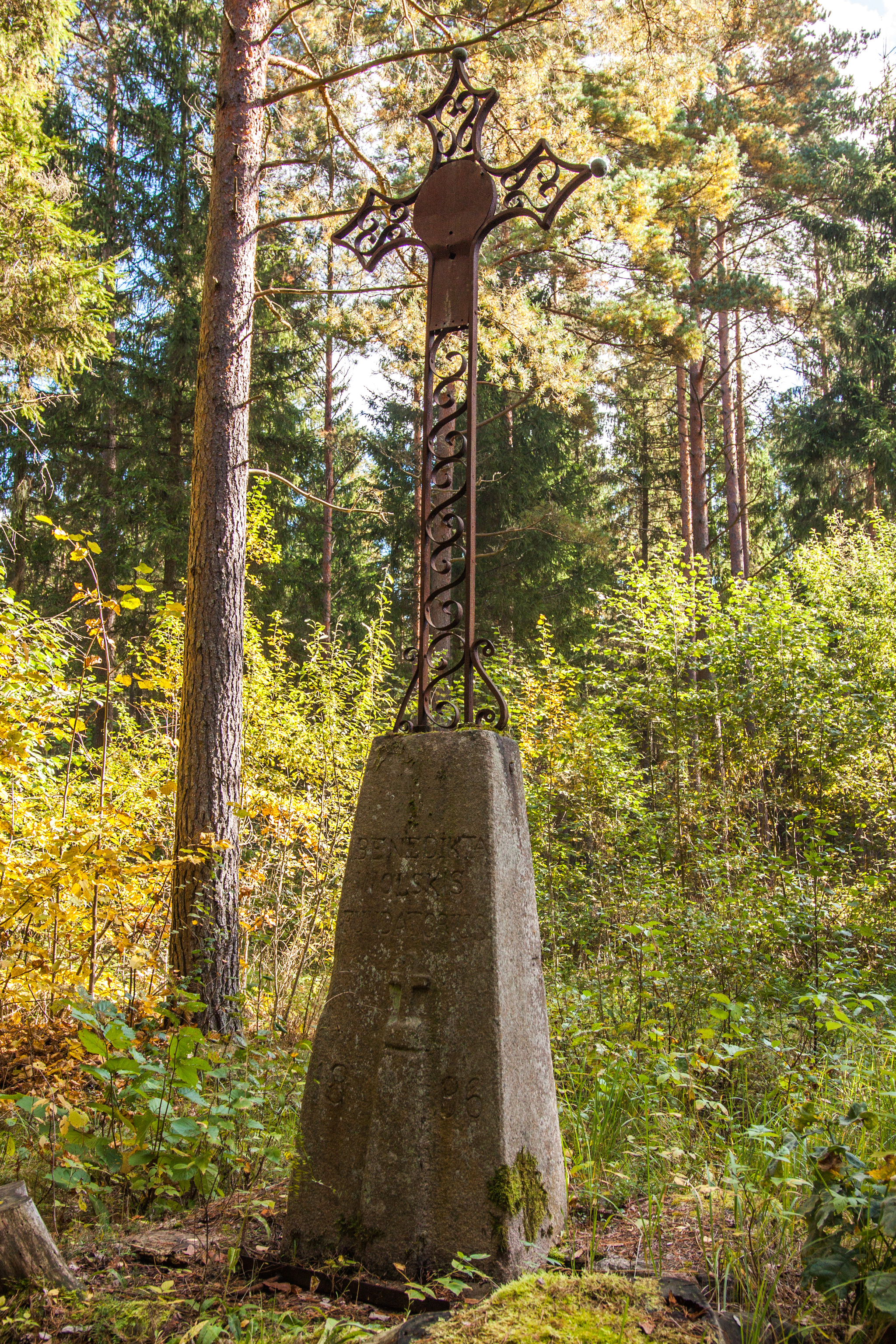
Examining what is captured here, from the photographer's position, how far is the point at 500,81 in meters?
7.70

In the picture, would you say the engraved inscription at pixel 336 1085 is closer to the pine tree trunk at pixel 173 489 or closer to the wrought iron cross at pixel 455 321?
the wrought iron cross at pixel 455 321

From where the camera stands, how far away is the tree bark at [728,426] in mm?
15172

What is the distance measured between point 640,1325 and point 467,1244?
54cm

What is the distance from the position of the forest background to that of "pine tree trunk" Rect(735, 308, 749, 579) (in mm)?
231

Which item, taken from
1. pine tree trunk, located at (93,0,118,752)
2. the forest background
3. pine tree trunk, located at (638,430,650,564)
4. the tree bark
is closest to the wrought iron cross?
the forest background

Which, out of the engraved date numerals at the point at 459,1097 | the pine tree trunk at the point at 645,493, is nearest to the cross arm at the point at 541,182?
the engraved date numerals at the point at 459,1097

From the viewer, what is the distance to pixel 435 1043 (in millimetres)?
2434

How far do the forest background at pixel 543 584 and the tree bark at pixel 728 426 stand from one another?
0.11m

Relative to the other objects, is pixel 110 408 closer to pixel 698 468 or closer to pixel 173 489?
pixel 173 489

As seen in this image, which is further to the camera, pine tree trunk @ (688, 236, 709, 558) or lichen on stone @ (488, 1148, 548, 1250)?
pine tree trunk @ (688, 236, 709, 558)

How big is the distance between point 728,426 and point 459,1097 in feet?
50.4

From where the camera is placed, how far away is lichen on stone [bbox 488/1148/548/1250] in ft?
7.42

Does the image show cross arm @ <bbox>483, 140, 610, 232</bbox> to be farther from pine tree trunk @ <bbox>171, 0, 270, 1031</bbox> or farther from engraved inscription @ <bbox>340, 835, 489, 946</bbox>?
pine tree trunk @ <bbox>171, 0, 270, 1031</bbox>

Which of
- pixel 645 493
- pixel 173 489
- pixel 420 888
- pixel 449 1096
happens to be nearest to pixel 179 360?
pixel 173 489
